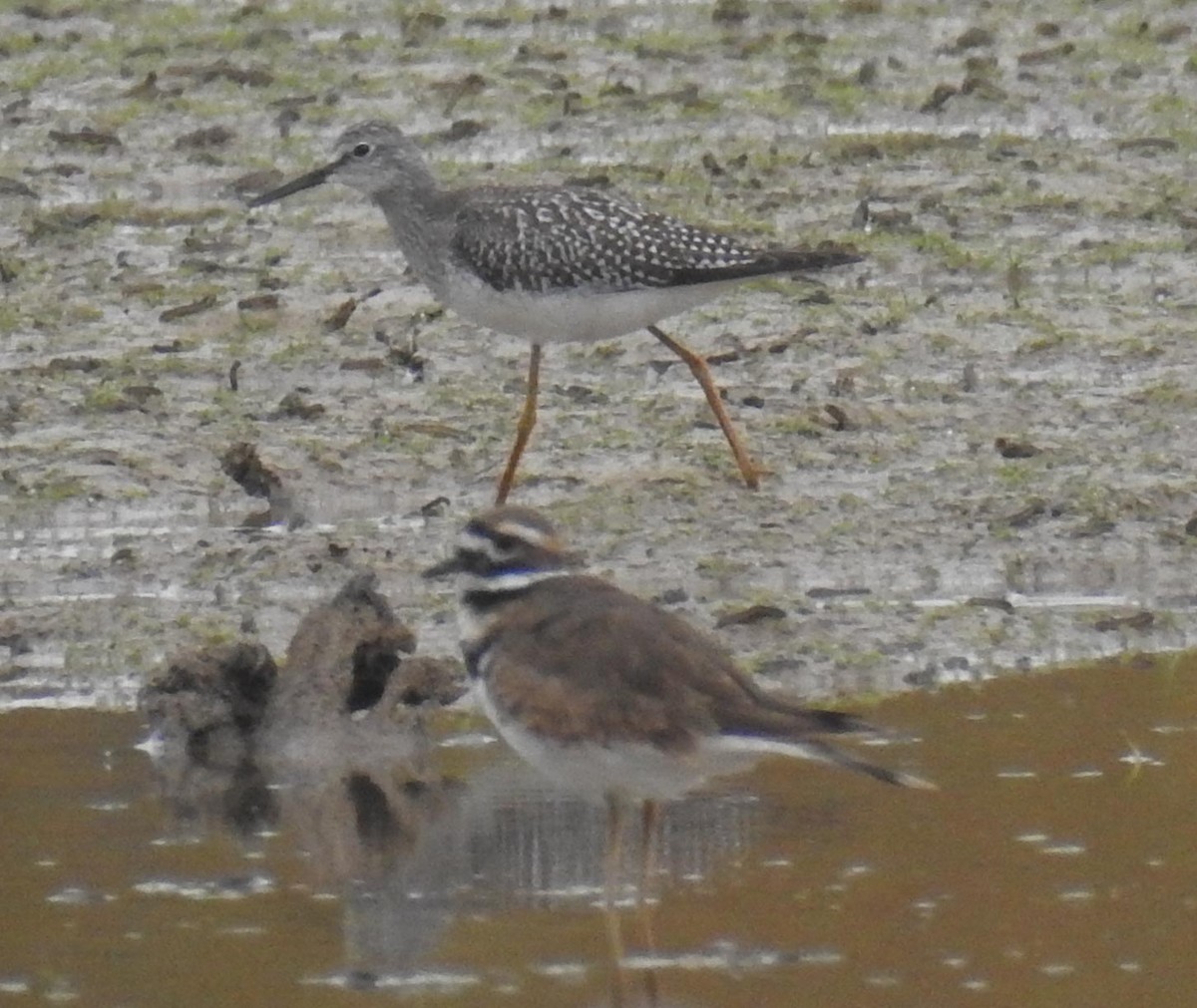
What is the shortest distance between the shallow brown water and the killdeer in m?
0.35

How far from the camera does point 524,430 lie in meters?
10.3

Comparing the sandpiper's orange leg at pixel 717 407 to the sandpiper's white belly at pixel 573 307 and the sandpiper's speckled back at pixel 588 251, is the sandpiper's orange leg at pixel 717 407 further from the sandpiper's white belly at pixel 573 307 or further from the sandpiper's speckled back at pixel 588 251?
the sandpiper's speckled back at pixel 588 251

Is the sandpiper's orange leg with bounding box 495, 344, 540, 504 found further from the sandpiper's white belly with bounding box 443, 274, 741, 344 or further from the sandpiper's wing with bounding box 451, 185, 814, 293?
the sandpiper's wing with bounding box 451, 185, 814, 293

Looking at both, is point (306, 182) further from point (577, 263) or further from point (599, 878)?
point (599, 878)

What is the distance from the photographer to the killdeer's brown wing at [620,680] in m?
6.63

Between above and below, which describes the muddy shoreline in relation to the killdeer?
above

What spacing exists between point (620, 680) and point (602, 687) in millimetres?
43

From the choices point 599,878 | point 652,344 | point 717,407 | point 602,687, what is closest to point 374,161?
point 652,344

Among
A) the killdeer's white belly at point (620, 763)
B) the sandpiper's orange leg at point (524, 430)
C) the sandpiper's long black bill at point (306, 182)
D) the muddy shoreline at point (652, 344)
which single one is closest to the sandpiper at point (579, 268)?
the sandpiper's orange leg at point (524, 430)

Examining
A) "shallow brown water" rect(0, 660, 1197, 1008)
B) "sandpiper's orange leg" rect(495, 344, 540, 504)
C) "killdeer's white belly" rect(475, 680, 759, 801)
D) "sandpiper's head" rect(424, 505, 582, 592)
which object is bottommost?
"shallow brown water" rect(0, 660, 1197, 1008)

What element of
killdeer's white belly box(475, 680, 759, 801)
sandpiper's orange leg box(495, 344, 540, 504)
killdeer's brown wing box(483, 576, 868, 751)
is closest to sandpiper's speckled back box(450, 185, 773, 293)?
sandpiper's orange leg box(495, 344, 540, 504)

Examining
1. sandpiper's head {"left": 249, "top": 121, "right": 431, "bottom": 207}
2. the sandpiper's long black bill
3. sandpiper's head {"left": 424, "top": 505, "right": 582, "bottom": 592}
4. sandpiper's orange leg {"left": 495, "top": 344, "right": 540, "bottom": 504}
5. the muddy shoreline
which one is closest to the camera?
Result: sandpiper's head {"left": 424, "top": 505, "right": 582, "bottom": 592}

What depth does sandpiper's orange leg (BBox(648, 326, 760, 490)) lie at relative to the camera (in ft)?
34.2

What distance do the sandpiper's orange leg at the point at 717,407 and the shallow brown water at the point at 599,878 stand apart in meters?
2.15
